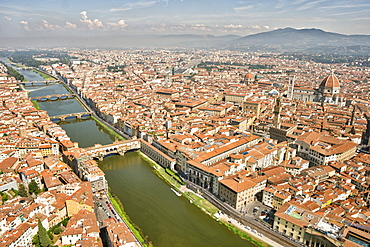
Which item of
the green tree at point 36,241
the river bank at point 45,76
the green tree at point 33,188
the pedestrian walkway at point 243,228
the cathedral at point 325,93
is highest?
the cathedral at point 325,93

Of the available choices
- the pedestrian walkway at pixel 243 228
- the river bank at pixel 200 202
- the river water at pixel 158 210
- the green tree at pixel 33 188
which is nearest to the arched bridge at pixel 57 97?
the river water at pixel 158 210

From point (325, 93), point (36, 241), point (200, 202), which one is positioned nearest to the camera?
point (36, 241)

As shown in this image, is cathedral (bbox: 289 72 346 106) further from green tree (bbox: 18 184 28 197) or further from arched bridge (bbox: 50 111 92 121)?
green tree (bbox: 18 184 28 197)

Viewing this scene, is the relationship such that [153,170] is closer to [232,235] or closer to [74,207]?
[74,207]

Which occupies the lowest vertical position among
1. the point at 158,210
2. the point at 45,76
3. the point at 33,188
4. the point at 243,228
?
the point at 158,210

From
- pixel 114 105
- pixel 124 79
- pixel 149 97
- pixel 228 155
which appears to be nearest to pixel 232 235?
pixel 228 155

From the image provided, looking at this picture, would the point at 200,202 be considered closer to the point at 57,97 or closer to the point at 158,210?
the point at 158,210

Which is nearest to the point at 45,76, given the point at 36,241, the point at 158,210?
the point at 158,210

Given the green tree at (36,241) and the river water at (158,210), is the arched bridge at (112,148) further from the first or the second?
the green tree at (36,241)
